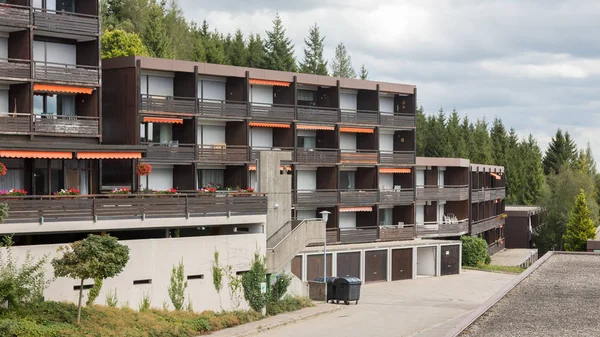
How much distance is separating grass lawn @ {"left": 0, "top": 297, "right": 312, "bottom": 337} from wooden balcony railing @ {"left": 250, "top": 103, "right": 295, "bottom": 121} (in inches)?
892

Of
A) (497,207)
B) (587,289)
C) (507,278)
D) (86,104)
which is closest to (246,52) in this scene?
(497,207)

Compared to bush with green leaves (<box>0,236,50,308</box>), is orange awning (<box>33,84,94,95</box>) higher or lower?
higher

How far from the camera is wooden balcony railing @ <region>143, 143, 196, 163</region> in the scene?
5606 cm

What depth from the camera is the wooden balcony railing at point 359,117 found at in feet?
226

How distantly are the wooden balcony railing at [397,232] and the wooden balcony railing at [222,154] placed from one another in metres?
14.8

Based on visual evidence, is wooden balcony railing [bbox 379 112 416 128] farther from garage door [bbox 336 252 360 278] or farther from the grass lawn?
the grass lawn

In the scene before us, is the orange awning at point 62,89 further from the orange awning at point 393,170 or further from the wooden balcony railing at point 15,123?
the orange awning at point 393,170

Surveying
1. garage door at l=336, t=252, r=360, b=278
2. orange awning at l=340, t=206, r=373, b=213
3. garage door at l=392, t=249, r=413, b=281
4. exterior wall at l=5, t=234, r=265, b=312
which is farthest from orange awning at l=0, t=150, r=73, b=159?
garage door at l=392, t=249, r=413, b=281

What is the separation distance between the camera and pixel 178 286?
41.2 metres

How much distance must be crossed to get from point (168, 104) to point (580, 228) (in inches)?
1913

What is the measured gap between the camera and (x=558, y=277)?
5047 centimetres

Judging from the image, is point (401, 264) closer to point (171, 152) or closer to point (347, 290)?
point (347, 290)

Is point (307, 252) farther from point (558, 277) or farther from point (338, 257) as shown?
point (558, 277)

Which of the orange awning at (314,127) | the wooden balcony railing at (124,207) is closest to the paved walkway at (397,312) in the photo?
the wooden balcony railing at (124,207)
